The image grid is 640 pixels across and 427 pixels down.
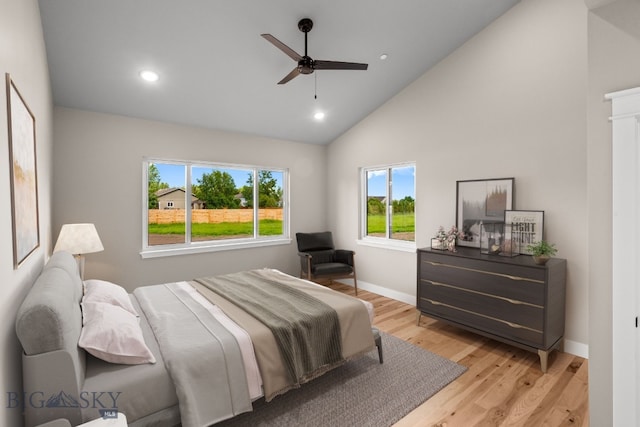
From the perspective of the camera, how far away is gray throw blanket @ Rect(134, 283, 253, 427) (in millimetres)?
1649

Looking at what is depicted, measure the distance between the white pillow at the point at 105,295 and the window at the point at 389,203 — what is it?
349 centimetres

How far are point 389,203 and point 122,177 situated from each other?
3698mm

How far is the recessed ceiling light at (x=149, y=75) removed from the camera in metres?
3.11

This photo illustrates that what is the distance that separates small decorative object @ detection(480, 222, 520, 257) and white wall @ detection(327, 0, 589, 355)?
285 millimetres

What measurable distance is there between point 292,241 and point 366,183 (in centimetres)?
162

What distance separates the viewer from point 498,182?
3273 millimetres

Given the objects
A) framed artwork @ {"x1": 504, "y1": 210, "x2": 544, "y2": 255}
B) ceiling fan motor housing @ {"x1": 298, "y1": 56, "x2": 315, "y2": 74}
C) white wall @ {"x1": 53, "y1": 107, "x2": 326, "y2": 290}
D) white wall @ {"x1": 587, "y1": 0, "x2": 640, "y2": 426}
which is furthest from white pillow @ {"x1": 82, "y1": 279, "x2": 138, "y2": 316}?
framed artwork @ {"x1": 504, "y1": 210, "x2": 544, "y2": 255}

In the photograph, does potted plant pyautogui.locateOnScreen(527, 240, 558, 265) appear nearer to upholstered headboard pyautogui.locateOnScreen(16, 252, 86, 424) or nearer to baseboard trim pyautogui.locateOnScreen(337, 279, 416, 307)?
baseboard trim pyautogui.locateOnScreen(337, 279, 416, 307)

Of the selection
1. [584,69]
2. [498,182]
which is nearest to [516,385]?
[498,182]

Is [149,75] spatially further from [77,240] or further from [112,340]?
[112,340]

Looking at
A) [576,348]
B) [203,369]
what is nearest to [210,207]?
[203,369]

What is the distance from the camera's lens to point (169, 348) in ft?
5.86

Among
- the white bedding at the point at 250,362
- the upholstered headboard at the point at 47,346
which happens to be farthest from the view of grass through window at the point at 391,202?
the upholstered headboard at the point at 47,346

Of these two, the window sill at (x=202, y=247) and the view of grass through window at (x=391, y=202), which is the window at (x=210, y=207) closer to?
the window sill at (x=202, y=247)
